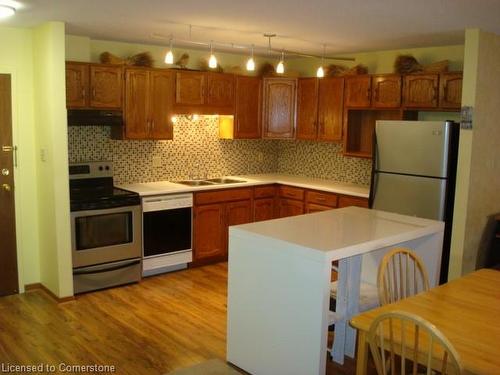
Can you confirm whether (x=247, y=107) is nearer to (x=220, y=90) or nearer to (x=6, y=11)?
(x=220, y=90)

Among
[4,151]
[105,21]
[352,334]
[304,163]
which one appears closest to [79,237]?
[4,151]

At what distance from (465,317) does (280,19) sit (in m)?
2.49

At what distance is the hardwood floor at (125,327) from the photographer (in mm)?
3521

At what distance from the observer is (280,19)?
3850 mm

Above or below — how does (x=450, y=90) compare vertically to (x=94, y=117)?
above

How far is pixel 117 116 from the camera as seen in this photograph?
4930 mm

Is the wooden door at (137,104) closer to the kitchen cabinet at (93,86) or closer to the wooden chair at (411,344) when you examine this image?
the kitchen cabinet at (93,86)

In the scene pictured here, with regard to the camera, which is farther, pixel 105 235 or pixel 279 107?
pixel 279 107

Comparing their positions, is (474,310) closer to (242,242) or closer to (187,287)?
(242,242)

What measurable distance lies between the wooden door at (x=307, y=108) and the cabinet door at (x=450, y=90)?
1538 millimetres

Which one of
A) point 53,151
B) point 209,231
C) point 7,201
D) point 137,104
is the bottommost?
point 209,231

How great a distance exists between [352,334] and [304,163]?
335 centimetres

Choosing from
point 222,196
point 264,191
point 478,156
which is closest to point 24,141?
point 222,196

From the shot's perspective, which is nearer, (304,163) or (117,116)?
(117,116)
